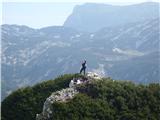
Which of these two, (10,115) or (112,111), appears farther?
(10,115)

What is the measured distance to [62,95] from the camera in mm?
72625

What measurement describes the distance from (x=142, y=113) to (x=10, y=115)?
2513 centimetres

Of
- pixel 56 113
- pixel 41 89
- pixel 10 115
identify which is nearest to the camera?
pixel 56 113

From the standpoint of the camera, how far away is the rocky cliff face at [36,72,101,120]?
229 feet

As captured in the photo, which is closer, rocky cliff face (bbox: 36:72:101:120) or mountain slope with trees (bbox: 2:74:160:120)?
rocky cliff face (bbox: 36:72:101:120)

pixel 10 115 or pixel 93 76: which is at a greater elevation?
pixel 93 76

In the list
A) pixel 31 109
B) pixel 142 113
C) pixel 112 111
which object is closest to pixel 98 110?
pixel 112 111

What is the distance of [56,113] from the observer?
69625mm

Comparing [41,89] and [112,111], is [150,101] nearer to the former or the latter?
[112,111]

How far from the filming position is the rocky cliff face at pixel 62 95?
229ft

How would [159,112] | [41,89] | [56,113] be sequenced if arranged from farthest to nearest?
1. [41,89]
2. [159,112]
3. [56,113]

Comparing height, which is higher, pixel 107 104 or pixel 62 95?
pixel 62 95

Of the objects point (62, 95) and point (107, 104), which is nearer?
point (62, 95)

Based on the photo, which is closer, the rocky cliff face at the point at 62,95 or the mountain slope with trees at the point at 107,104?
the rocky cliff face at the point at 62,95
